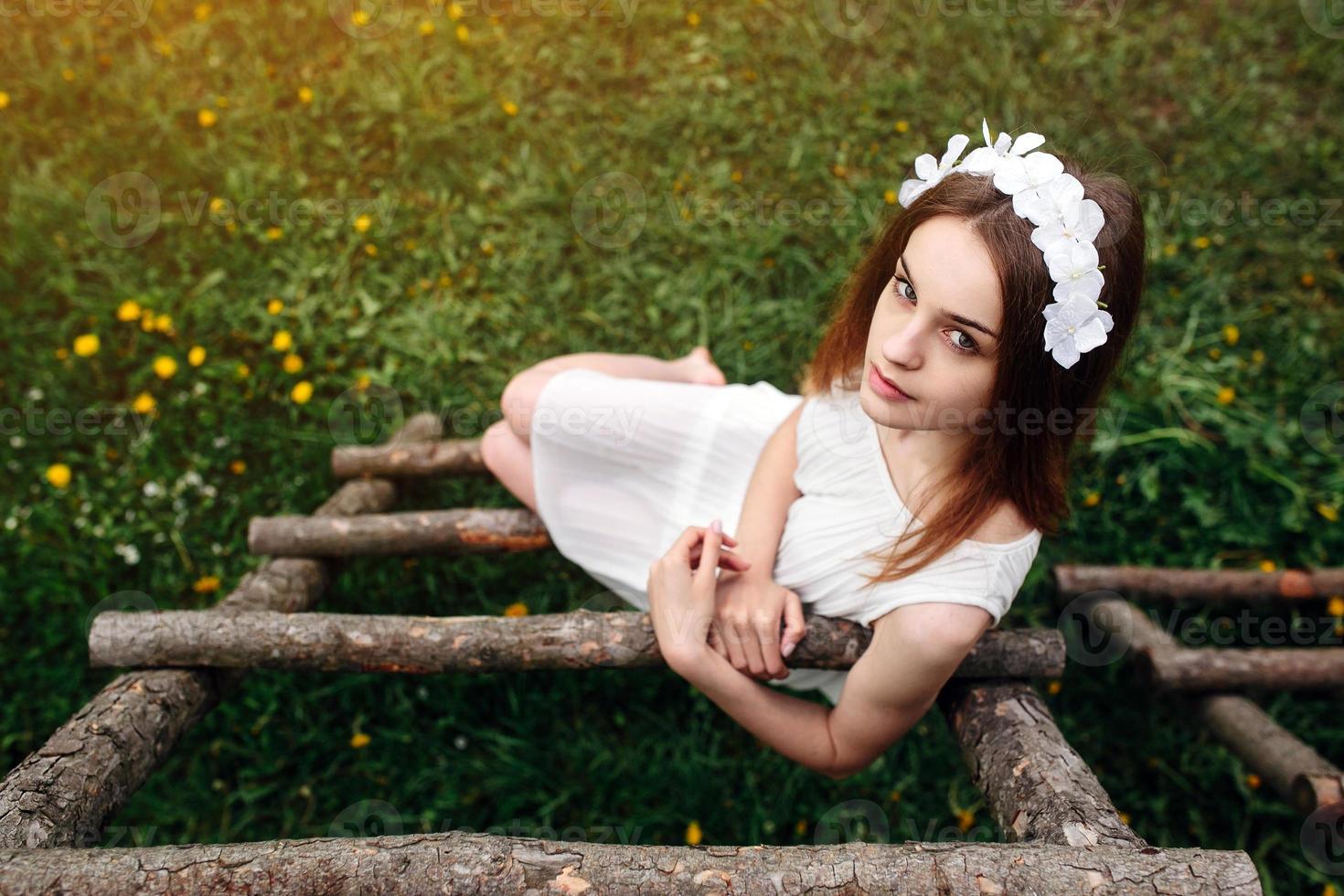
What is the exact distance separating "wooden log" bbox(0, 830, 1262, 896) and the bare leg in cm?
94

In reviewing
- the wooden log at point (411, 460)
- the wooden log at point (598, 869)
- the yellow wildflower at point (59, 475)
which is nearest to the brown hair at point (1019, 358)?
the wooden log at point (598, 869)

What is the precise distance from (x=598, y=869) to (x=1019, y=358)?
2.66 ft

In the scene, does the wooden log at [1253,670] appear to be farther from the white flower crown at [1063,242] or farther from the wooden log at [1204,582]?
the white flower crown at [1063,242]

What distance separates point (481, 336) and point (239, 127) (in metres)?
1.05

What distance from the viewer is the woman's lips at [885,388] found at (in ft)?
4.07

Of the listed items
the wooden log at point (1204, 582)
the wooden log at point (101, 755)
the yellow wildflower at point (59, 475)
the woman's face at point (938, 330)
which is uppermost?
the woman's face at point (938, 330)

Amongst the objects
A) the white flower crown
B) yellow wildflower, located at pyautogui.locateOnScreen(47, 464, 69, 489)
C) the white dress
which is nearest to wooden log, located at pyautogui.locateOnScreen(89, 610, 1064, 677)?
the white dress

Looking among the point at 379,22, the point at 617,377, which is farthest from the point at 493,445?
the point at 379,22

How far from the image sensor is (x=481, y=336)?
2.62m

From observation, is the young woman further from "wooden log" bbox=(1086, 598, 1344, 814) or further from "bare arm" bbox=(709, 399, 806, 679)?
"wooden log" bbox=(1086, 598, 1344, 814)

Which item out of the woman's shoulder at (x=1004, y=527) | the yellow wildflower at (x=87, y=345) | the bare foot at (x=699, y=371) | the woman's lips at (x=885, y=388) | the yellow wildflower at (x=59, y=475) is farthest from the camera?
the yellow wildflower at (x=87, y=345)

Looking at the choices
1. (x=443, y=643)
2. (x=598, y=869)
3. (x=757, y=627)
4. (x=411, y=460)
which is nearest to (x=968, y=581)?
(x=757, y=627)

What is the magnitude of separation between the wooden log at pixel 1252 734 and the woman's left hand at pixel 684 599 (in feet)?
3.77

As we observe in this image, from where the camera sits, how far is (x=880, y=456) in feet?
4.94
